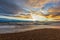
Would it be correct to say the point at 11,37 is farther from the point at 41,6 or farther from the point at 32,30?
the point at 41,6

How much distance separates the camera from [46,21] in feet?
4.99

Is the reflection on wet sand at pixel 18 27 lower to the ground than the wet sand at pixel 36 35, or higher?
higher

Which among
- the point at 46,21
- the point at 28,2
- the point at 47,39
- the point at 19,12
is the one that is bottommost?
the point at 47,39

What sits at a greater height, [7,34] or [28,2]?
[28,2]

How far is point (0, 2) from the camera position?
1512 millimetres

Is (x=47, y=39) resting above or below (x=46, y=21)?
below

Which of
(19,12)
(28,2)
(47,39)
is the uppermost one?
(28,2)

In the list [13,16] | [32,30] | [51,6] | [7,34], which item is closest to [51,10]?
[51,6]

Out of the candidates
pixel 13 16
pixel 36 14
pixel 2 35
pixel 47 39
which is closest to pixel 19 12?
pixel 13 16

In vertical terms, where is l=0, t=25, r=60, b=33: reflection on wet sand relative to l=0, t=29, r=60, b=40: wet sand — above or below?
above

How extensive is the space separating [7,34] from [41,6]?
464 mm

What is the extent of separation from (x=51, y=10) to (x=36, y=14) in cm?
17

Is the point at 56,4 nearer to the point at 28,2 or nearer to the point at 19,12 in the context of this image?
the point at 28,2

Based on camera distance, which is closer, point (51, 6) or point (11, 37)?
point (11, 37)
